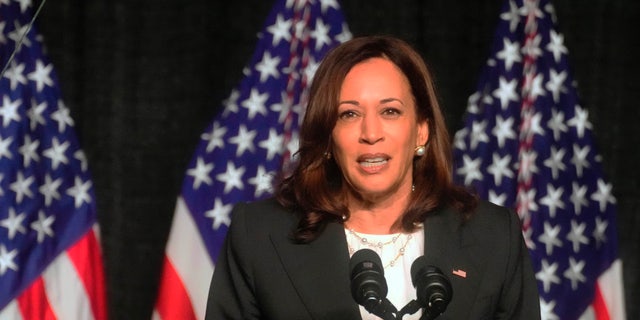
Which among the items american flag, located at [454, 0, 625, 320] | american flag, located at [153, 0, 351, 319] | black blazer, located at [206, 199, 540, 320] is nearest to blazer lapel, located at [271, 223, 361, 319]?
black blazer, located at [206, 199, 540, 320]

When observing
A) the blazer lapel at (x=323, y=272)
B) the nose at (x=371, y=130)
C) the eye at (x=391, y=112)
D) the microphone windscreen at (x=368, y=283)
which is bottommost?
the microphone windscreen at (x=368, y=283)

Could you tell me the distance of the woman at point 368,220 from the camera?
1.91m

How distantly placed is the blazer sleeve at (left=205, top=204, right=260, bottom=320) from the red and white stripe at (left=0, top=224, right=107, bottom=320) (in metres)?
1.23

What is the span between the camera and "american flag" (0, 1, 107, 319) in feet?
10.0

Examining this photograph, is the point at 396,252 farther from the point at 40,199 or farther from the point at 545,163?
the point at 40,199

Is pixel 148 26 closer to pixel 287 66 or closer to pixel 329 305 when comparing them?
pixel 287 66

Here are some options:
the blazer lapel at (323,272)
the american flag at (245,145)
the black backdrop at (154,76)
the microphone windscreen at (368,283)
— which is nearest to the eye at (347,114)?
the blazer lapel at (323,272)

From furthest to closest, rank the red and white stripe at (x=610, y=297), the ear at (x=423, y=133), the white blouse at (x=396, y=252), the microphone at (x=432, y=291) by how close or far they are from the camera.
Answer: the red and white stripe at (x=610, y=297), the ear at (x=423, y=133), the white blouse at (x=396, y=252), the microphone at (x=432, y=291)

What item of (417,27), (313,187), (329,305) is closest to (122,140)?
(417,27)

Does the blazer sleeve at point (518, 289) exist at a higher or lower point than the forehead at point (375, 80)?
lower

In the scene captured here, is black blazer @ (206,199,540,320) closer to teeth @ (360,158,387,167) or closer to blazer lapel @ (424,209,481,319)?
blazer lapel @ (424,209,481,319)

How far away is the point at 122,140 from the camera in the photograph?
3.19 meters

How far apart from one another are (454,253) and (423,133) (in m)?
0.30

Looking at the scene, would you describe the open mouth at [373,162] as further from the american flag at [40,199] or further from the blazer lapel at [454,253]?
the american flag at [40,199]
